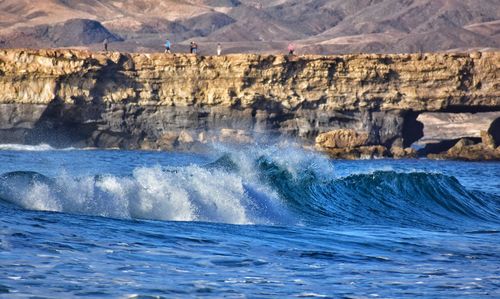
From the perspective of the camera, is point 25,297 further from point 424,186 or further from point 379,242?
point 424,186

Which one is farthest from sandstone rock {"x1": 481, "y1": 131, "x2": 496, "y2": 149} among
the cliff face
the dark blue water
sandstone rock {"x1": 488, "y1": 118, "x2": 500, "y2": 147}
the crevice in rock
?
the dark blue water

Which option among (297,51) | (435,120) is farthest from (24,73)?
(297,51)

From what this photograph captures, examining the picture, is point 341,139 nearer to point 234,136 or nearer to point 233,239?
point 234,136

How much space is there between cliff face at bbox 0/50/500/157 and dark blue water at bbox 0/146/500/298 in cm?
3397

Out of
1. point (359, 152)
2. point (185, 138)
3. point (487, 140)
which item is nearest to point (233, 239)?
point (359, 152)

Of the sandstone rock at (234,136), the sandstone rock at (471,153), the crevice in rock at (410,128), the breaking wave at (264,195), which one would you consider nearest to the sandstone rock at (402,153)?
the sandstone rock at (471,153)

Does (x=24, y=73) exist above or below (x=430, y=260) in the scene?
above

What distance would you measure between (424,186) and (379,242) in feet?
31.2

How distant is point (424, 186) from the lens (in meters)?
22.9

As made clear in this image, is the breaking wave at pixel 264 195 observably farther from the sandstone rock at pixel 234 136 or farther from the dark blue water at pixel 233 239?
the sandstone rock at pixel 234 136

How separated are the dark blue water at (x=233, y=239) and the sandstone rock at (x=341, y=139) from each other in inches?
1278

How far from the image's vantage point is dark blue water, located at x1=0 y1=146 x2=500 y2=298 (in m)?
9.54

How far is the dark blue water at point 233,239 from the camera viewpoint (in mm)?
9539

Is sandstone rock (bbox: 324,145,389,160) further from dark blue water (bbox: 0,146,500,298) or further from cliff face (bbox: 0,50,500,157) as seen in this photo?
dark blue water (bbox: 0,146,500,298)
